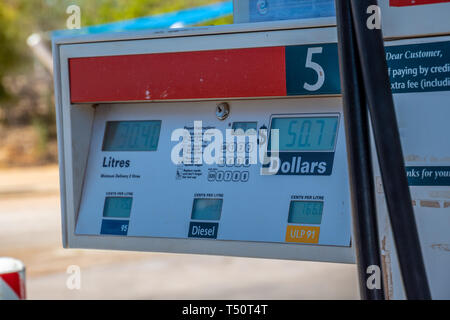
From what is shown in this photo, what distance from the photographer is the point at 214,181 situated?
92.8 inches

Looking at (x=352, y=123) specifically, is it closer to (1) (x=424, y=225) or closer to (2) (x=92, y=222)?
(1) (x=424, y=225)

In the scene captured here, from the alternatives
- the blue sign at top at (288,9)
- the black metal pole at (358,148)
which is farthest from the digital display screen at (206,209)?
the black metal pole at (358,148)

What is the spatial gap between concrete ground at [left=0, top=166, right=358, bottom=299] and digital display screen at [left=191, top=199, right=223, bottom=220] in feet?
16.5

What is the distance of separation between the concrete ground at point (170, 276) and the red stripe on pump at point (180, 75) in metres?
4.95

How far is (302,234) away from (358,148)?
0.74 metres

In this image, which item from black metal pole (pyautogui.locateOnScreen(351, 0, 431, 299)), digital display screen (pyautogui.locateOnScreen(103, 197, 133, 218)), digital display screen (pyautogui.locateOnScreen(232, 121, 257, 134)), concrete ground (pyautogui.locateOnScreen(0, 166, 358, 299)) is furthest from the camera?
concrete ground (pyautogui.locateOnScreen(0, 166, 358, 299))

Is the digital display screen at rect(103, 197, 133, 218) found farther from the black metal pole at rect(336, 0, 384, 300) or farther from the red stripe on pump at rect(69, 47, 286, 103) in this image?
the black metal pole at rect(336, 0, 384, 300)

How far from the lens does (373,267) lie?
1493 millimetres

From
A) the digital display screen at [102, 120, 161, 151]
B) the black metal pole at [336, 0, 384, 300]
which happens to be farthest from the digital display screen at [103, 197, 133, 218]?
the black metal pole at [336, 0, 384, 300]

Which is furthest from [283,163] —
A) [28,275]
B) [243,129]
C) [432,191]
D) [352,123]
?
[28,275]

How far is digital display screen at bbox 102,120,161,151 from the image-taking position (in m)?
2.51

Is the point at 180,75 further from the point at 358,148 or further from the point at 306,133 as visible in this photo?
the point at 358,148

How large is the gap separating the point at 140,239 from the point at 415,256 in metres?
1.17

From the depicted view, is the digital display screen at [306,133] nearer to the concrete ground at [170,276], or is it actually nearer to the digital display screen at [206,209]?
the digital display screen at [206,209]
